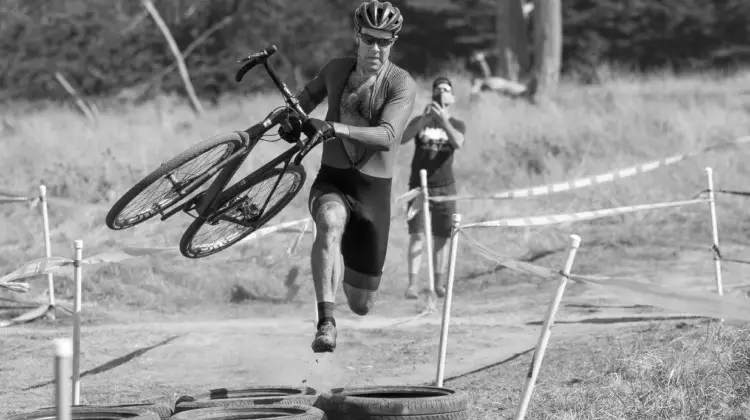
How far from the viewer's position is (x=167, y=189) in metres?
7.97

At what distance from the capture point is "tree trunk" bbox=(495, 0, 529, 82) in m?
24.4

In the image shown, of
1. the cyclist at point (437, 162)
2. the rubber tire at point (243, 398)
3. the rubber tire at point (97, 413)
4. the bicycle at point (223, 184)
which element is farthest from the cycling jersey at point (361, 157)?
the cyclist at point (437, 162)

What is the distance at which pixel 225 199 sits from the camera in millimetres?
8234

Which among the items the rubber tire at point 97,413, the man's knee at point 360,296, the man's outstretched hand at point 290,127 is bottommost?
the rubber tire at point 97,413

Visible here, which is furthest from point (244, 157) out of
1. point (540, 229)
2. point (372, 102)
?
point (540, 229)

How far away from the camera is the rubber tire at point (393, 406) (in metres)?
7.23

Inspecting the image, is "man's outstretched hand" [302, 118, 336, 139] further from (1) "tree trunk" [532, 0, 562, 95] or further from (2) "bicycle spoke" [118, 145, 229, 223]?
(1) "tree trunk" [532, 0, 562, 95]

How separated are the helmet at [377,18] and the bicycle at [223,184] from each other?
59 centimetres

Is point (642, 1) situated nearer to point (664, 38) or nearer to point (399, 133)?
point (664, 38)

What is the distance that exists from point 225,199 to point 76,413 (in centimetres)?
169

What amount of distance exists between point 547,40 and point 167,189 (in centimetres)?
1615

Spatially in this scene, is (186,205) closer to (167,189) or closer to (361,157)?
(167,189)

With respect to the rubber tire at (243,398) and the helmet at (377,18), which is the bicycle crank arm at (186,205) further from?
the helmet at (377,18)

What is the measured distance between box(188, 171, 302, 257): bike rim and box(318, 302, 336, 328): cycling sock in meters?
0.82
